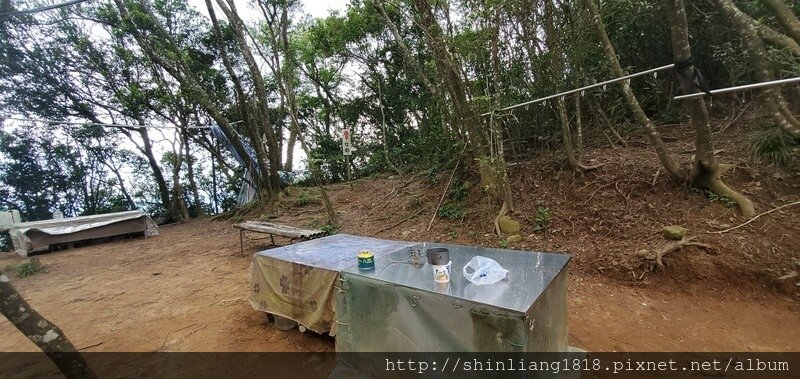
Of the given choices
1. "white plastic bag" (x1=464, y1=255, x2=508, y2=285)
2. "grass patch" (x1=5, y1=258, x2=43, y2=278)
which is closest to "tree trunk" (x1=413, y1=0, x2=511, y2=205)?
"white plastic bag" (x1=464, y1=255, x2=508, y2=285)

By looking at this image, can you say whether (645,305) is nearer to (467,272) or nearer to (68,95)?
(467,272)

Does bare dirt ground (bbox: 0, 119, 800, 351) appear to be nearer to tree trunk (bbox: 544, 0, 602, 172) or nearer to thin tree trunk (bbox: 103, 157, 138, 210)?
tree trunk (bbox: 544, 0, 602, 172)

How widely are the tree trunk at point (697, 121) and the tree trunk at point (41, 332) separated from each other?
4.30 meters

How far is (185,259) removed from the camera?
5.34m

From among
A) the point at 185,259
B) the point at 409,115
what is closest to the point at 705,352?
the point at 185,259

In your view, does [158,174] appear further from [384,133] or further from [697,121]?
[697,121]

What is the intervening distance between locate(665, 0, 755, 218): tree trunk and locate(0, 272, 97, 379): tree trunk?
4302 mm

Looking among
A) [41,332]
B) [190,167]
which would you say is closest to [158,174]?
[190,167]

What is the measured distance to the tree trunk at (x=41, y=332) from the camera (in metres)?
1.48

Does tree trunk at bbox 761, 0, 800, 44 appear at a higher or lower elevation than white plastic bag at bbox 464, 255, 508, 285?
higher

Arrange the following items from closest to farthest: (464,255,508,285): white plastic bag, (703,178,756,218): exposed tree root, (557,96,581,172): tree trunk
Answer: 1. (464,255,508,285): white plastic bag
2. (703,178,756,218): exposed tree root
3. (557,96,581,172): tree trunk

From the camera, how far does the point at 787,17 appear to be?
3.15m

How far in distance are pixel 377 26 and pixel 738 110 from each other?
865 cm

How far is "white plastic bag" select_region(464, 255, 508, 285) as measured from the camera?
5.43 ft
